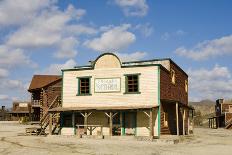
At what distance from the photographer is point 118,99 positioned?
98.3 feet

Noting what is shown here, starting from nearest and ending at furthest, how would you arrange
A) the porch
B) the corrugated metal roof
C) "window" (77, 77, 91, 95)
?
the porch → "window" (77, 77, 91, 95) → the corrugated metal roof

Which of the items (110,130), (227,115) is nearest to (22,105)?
(227,115)

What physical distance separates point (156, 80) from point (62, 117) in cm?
893

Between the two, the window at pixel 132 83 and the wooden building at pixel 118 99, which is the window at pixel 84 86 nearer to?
the wooden building at pixel 118 99

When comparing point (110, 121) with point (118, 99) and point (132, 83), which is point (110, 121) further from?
point (132, 83)

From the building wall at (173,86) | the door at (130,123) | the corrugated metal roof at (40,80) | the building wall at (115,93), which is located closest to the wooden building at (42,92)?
the corrugated metal roof at (40,80)

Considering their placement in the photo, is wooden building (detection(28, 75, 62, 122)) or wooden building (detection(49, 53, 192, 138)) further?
wooden building (detection(28, 75, 62, 122))

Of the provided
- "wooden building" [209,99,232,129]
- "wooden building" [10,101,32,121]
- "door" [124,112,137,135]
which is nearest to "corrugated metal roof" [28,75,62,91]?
"wooden building" [10,101,32,121]

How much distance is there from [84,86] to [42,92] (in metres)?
25.7

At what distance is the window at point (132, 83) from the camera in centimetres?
2948

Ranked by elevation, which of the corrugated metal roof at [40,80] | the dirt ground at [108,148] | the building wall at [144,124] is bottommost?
the dirt ground at [108,148]

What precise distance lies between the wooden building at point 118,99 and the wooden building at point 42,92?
64.5 ft

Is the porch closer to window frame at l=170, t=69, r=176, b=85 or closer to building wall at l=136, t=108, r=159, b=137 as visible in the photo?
building wall at l=136, t=108, r=159, b=137

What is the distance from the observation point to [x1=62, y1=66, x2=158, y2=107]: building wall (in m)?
28.9
